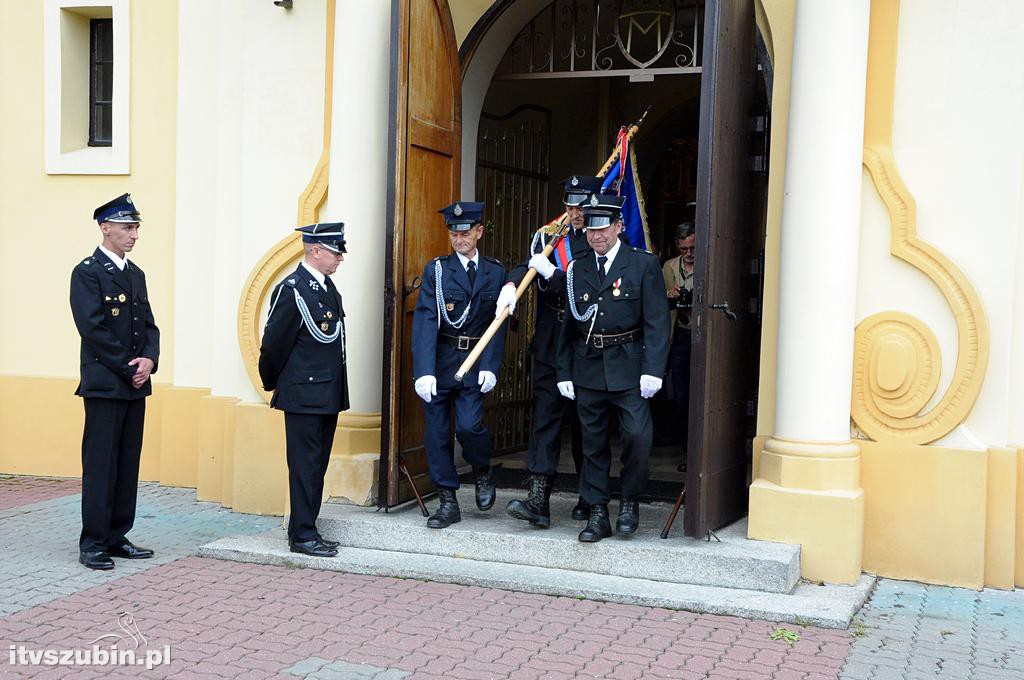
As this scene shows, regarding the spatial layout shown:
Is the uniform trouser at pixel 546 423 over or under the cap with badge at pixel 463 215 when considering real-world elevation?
under

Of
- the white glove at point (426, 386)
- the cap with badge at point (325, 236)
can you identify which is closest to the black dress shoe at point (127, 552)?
the white glove at point (426, 386)

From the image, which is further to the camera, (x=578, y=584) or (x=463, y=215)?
(x=463, y=215)

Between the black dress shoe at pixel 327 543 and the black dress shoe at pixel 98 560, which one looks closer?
the black dress shoe at pixel 98 560

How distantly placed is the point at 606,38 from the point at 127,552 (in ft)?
19.6

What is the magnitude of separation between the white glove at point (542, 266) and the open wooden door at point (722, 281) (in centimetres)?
89

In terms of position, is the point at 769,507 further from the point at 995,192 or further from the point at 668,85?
the point at 668,85

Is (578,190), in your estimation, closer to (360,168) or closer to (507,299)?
(507,299)

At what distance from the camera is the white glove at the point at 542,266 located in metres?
6.42

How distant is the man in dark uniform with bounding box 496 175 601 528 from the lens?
6.44 m

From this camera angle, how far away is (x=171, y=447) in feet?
28.3

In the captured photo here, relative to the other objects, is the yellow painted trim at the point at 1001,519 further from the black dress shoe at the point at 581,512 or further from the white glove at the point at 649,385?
the black dress shoe at the point at 581,512

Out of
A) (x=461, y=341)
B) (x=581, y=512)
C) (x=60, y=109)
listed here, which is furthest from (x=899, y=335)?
(x=60, y=109)

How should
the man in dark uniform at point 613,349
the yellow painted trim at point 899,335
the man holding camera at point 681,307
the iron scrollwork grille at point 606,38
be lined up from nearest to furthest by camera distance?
1. the man in dark uniform at point 613,349
2. the yellow painted trim at point 899,335
3. the iron scrollwork grille at point 606,38
4. the man holding camera at point 681,307

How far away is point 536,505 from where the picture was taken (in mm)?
6426
